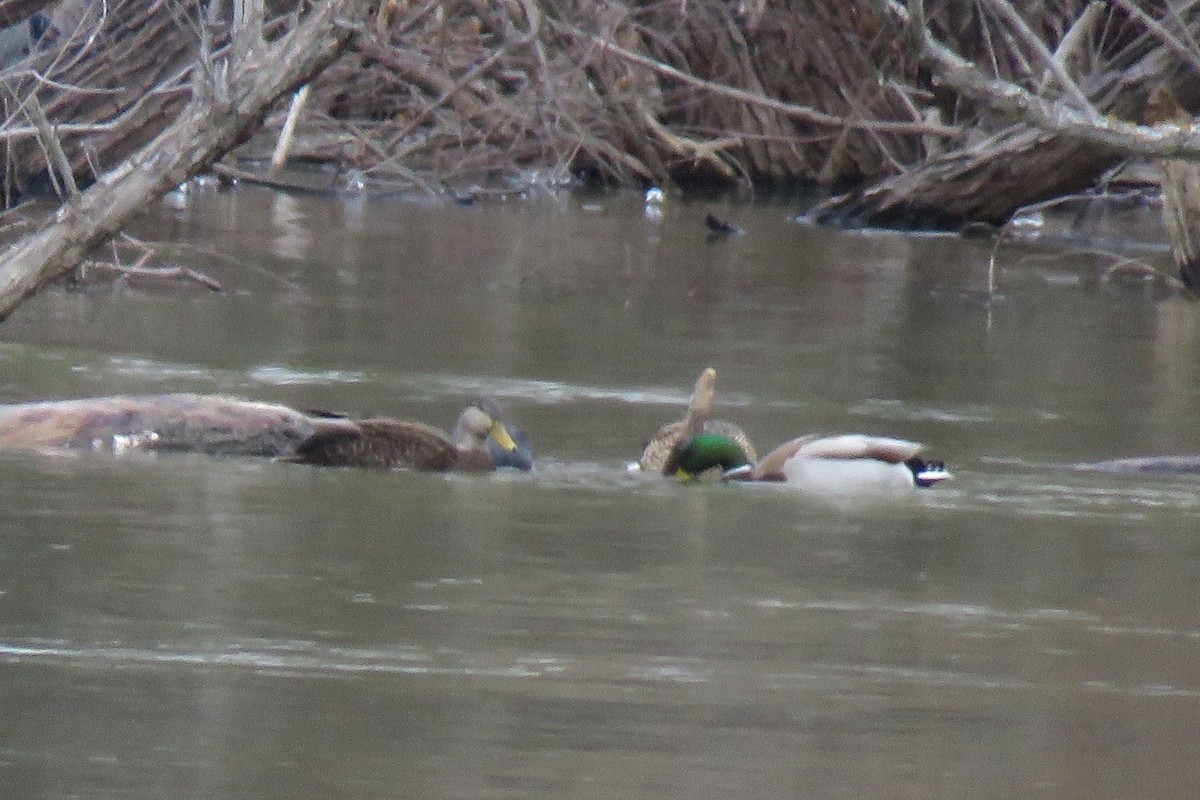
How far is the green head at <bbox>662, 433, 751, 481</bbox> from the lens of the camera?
8.88m

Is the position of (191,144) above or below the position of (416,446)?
above

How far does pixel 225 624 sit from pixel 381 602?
1.42ft

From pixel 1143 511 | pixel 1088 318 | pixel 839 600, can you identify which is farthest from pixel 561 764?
pixel 1088 318

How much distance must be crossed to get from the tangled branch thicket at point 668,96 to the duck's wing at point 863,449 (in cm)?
430

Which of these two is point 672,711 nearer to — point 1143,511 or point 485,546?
point 485,546

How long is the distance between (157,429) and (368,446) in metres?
0.66

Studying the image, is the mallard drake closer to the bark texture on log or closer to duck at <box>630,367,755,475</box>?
duck at <box>630,367,755,475</box>

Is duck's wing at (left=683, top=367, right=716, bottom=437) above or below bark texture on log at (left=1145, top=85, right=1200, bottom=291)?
below

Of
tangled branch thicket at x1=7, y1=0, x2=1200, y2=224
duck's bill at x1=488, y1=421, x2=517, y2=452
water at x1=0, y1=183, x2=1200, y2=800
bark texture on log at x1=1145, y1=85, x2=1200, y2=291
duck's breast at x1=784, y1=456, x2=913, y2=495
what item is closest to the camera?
water at x1=0, y1=183, x2=1200, y2=800

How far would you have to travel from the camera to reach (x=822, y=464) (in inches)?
341

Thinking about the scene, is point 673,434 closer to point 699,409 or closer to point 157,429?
point 699,409

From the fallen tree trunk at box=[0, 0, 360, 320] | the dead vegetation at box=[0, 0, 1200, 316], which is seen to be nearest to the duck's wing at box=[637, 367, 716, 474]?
the dead vegetation at box=[0, 0, 1200, 316]

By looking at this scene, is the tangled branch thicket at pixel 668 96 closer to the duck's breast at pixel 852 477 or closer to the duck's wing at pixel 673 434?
the duck's wing at pixel 673 434

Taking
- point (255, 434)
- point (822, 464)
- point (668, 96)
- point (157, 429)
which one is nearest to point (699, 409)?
point (822, 464)
